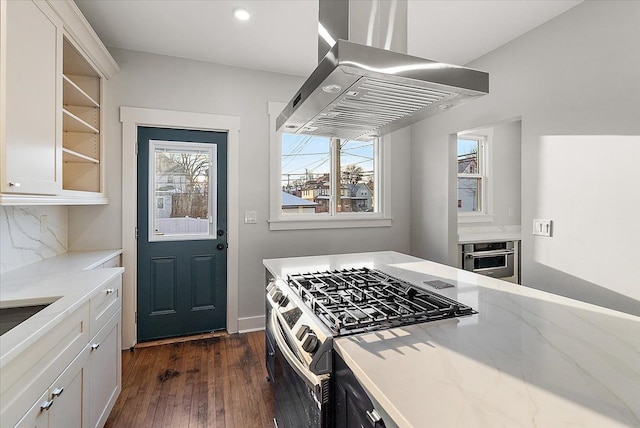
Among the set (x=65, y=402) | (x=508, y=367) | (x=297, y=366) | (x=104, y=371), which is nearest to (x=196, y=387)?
(x=104, y=371)

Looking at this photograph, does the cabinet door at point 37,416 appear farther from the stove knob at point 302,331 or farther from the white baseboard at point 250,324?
the white baseboard at point 250,324

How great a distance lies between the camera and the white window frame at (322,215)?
3336 mm

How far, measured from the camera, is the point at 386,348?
943 mm

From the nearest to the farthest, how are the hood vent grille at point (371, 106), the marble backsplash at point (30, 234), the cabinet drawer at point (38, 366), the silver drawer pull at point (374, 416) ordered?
1. the silver drawer pull at point (374, 416)
2. the cabinet drawer at point (38, 366)
3. the hood vent grille at point (371, 106)
4. the marble backsplash at point (30, 234)

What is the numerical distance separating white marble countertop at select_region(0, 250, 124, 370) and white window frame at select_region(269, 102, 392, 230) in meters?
1.62

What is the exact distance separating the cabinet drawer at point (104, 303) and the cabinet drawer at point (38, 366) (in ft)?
0.40

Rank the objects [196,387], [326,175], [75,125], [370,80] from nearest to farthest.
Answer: [370,80] < [196,387] < [75,125] < [326,175]

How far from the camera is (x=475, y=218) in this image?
438 cm

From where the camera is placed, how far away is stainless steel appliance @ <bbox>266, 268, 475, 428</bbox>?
107 cm

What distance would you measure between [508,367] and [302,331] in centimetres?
67

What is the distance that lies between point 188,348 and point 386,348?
8.35 ft

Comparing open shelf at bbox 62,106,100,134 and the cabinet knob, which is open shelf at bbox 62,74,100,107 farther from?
the cabinet knob

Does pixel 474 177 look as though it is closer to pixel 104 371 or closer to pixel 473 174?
pixel 473 174

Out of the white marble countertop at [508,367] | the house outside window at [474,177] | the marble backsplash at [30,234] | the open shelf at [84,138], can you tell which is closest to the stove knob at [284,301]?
the white marble countertop at [508,367]
